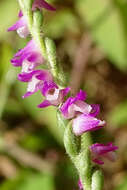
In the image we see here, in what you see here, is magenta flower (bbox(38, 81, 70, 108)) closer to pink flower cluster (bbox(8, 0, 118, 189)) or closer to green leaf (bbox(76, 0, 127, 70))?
pink flower cluster (bbox(8, 0, 118, 189))

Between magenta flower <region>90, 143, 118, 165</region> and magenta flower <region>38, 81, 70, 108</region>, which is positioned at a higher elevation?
magenta flower <region>38, 81, 70, 108</region>

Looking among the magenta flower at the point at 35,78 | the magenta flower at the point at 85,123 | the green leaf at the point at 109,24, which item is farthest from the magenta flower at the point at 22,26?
the green leaf at the point at 109,24

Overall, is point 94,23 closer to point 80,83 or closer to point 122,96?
point 80,83

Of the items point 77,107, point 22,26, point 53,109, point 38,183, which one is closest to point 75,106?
point 77,107

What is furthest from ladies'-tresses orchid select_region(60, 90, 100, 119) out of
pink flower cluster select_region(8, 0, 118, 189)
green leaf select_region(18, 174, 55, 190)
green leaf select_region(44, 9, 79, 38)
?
green leaf select_region(44, 9, 79, 38)

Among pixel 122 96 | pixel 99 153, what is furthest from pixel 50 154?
pixel 99 153

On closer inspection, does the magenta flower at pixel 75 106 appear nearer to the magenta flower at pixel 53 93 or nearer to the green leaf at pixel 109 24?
the magenta flower at pixel 53 93

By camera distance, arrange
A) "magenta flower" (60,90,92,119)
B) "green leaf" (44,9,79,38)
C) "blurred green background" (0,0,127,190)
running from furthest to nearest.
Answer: "green leaf" (44,9,79,38) → "blurred green background" (0,0,127,190) → "magenta flower" (60,90,92,119)
